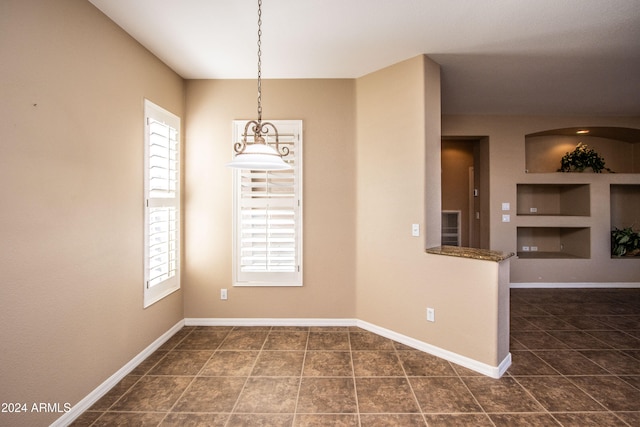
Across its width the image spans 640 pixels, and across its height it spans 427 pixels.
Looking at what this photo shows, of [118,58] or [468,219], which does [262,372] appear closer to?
[118,58]

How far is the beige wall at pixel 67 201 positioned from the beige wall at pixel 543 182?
176 inches

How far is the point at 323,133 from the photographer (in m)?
3.17

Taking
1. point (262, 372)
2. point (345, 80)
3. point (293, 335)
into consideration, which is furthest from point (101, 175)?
point (345, 80)

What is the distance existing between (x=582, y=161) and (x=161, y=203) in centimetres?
639

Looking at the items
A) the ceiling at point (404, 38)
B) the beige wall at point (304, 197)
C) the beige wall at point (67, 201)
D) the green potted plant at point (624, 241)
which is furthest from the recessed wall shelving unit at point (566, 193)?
the beige wall at point (67, 201)

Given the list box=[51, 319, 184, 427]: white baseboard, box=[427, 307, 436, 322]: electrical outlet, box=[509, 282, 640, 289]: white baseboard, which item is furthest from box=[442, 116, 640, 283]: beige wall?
box=[51, 319, 184, 427]: white baseboard

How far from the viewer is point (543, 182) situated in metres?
4.59

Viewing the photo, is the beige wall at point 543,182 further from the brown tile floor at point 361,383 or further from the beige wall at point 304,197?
the beige wall at point 304,197

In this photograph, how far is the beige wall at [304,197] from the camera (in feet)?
10.4

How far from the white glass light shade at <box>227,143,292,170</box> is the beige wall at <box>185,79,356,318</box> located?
1563 mm

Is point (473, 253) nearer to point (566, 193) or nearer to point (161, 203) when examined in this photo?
point (161, 203)

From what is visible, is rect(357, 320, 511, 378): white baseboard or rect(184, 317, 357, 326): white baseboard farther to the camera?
rect(184, 317, 357, 326): white baseboard

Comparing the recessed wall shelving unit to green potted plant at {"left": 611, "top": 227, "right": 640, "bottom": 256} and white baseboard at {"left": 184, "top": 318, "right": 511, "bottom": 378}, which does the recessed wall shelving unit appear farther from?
white baseboard at {"left": 184, "top": 318, "right": 511, "bottom": 378}

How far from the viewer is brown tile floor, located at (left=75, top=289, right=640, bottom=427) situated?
1.84 meters
